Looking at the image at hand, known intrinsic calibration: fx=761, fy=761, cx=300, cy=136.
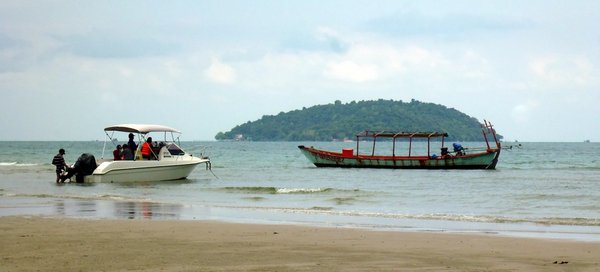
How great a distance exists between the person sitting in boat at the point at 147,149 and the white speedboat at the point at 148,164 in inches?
6.7

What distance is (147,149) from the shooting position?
31.1 metres

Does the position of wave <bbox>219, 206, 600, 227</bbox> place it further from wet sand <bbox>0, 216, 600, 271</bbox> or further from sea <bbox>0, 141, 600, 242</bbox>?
wet sand <bbox>0, 216, 600, 271</bbox>

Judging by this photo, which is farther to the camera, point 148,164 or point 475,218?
point 148,164

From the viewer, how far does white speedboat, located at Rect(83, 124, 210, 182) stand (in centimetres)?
2955

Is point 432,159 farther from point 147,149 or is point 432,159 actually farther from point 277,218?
point 277,218

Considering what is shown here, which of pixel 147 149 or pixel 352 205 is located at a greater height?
pixel 147 149

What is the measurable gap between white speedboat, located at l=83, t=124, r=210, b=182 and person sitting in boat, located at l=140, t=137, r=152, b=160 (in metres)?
0.17

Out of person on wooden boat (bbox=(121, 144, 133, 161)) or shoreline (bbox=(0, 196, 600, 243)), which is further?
person on wooden boat (bbox=(121, 144, 133, 161))

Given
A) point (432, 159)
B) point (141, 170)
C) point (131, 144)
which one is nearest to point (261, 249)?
point (141, 170)

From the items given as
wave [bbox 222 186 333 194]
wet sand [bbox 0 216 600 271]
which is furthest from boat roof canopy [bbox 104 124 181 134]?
wet sand [bbox 0 216 600 271]

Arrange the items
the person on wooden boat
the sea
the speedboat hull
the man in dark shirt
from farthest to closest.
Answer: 1. the person on wooden boat
2. the man in dark shirt
3. the speedboat hull
4. the sea

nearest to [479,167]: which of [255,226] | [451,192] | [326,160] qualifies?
[326,160]

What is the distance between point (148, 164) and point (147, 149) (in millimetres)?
831

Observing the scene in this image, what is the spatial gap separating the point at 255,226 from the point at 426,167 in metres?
34.0
